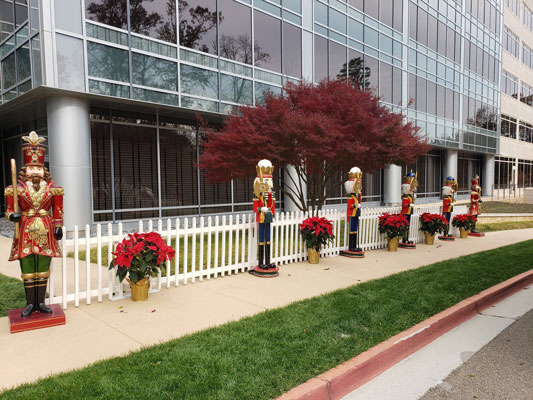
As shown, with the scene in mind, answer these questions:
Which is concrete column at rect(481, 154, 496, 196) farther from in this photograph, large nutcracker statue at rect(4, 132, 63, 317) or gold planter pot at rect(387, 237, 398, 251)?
large nutcracker statue at rect(4, 132, 63, 317)

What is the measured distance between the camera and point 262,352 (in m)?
3.83

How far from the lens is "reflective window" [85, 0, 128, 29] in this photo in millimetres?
10742

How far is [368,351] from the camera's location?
3.99 m

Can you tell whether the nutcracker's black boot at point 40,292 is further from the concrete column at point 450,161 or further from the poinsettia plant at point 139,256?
the concrete column at point 450,161

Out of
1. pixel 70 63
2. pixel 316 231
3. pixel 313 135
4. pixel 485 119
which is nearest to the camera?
pixel 316 231

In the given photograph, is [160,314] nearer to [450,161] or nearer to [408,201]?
[408,201]

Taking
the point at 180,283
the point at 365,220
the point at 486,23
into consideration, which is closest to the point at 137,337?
the point at 180,283

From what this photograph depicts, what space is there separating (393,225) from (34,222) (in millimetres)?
8191

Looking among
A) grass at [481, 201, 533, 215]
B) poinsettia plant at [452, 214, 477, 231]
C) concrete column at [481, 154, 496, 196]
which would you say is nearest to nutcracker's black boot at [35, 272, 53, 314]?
poinsettia plant at [452, 214, 477, 231]

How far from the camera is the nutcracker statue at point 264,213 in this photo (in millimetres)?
7309

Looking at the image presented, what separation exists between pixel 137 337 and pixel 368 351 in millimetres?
2521

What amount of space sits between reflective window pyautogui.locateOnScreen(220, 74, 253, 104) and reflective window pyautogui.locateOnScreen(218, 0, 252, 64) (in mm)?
752

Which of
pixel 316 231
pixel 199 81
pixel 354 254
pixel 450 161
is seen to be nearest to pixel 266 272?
pixel 316 231

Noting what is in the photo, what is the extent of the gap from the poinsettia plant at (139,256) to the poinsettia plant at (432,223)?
28.7 feet
